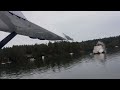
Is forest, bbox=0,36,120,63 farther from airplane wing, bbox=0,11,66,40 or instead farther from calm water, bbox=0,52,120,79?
airplane wing, bbox=0,11,66,40

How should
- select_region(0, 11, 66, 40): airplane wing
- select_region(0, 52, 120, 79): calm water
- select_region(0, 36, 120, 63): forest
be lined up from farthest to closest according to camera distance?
select_region(0, 36, 120, 63): forest → select_region(0, 52, 120, 79): calm water → select_region(0, 11, 66, 40): airplane wing

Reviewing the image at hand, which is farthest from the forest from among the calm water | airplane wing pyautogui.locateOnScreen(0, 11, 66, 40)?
airplane wing pyautogui.locateOnScreen(0, 11, 66, 40)

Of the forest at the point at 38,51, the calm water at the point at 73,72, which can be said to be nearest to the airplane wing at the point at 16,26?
the calm water at the point at 73,72

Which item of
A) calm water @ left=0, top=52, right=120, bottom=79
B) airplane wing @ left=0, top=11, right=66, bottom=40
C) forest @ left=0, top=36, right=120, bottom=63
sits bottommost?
calm water @ left=0, top=52, right=120, bottom=79

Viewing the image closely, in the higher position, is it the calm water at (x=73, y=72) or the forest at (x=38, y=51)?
the forest at (x=38, y=51)

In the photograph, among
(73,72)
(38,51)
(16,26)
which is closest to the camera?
(16,26)

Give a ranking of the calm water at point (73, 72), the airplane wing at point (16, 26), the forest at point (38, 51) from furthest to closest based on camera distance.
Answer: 1. the forest at point (38, 51)
2. the calm water at point (73, 72)
3. the airplane wing at point (16, 26)

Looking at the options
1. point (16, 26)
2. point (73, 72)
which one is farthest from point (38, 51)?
point (16, 26)

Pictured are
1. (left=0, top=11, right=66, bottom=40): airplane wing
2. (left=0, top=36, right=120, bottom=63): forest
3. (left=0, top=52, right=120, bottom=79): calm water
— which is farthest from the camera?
(left=0, top=36, right=120, bottom=63): forest

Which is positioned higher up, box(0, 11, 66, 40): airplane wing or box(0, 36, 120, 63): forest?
box(0, 36, 120, 63): forest

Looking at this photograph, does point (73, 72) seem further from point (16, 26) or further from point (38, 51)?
point (38, 51)

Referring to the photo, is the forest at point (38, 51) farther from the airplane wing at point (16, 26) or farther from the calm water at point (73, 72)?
the airplane wing at point (16, 26)
